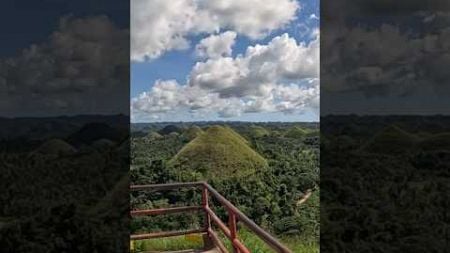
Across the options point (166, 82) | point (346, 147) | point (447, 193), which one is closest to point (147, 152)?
point (166, 82)

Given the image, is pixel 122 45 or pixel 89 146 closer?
pixel 122 45

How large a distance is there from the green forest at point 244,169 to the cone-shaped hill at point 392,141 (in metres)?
1.95

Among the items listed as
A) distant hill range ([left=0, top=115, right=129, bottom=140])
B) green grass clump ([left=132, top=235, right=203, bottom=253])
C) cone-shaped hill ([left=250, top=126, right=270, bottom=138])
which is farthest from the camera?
cone-shaped hill ([left=250, top=126, right=270, bottom=138])

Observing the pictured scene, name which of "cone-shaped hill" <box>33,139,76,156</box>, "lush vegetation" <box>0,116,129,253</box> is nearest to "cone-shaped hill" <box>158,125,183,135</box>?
"cone-shaped hill" <box>33,139,76,156</box>

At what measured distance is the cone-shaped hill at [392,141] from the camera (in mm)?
5293

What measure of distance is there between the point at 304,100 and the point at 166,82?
4.72 meters

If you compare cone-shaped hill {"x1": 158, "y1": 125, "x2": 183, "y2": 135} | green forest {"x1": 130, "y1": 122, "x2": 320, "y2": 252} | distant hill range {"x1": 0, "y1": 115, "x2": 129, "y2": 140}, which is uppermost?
distant hill range {"x1": 0, "y1": 115, "x2": 129, "y2": 140}

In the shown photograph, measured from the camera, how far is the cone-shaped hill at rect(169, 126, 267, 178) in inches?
635

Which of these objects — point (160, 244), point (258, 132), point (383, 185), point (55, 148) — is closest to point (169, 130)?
point (258, 132)

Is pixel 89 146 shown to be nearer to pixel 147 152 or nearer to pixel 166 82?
pixel 147 152

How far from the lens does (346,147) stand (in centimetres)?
612

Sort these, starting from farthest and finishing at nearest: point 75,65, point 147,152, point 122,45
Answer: point 147,152, point 75,65, point 122,45

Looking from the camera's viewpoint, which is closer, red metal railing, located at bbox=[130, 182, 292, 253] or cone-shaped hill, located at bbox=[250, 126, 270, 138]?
red metal railing, located at bbox=[130, 182, 292, 253]

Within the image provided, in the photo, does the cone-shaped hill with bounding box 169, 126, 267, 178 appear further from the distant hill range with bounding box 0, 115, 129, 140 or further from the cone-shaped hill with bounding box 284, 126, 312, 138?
the distant hill range with bounding box 0, 115, 129, 140
